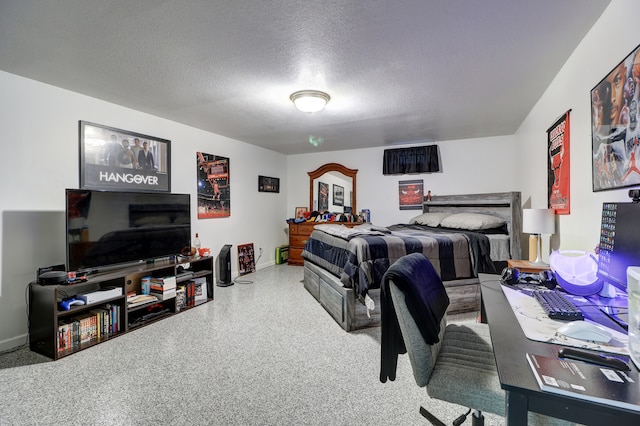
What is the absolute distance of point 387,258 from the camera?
3.02m

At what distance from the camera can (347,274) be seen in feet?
9.77

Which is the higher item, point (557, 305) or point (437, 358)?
point (557, 305)

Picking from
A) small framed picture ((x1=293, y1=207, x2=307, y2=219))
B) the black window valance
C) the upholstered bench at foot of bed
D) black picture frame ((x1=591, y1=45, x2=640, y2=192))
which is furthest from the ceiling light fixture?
small framed picture ((x1=293, y1=207, x2=307, y2=219))

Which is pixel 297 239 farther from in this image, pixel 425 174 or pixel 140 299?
pixel 140 299

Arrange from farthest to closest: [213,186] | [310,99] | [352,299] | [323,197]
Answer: [323,197] < [213,186] < [310,99] < [352,299]

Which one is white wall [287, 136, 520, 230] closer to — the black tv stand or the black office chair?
the black tv stand

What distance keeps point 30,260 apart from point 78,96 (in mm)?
1678

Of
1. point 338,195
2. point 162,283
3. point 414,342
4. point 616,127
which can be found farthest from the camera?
point 338,195

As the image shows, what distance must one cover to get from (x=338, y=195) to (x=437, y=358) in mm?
5031

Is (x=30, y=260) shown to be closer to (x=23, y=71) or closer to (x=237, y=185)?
(x=23, y=71)

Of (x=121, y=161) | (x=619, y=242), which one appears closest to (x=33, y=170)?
(x=121, y=161)

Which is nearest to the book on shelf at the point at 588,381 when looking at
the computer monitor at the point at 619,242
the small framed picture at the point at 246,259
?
the computer monitor at the point at 619,242

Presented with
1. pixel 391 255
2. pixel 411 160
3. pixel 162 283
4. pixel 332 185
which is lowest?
pixel 162 283

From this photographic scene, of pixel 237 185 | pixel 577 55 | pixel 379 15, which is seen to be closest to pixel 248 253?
pixel 237 185
